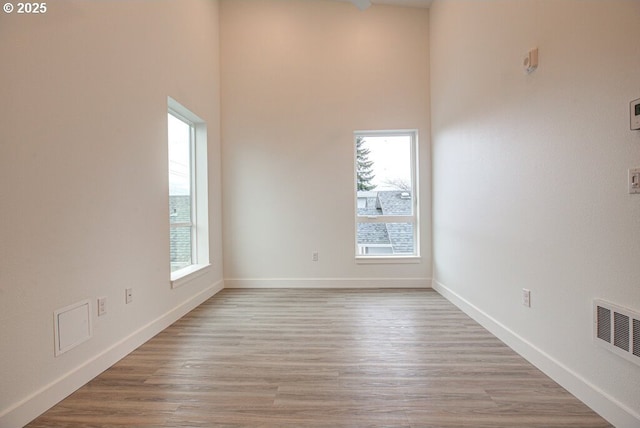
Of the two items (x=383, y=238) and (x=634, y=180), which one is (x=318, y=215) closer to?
(x=383, y=238)

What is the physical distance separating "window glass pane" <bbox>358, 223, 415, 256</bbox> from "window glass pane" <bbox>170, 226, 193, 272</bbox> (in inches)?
86.2

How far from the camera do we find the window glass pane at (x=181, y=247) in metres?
3.23

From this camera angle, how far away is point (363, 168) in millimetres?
4316

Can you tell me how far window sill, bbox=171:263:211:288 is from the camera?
2.99m

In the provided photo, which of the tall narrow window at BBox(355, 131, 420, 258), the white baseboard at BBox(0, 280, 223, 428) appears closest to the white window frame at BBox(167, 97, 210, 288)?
the white baseboard at BBox(0, 280, 223, 428)

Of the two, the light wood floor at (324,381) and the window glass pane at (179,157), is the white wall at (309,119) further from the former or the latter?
the light wood floor at (324,381)

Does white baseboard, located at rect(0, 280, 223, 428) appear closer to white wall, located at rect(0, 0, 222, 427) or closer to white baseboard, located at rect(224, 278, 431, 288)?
white wall, located at rect(0, 0, 222, 427)

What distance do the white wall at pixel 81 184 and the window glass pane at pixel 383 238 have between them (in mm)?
2436

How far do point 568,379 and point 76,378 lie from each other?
2.80m

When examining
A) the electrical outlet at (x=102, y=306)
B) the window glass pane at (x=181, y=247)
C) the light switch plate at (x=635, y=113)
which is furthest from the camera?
the window glass pane at (x=181, y=247)

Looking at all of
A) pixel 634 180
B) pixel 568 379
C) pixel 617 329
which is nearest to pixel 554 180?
pixel 634 180

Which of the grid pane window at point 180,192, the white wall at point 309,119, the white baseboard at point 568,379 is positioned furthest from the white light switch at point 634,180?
the grid pane window at point 180,192

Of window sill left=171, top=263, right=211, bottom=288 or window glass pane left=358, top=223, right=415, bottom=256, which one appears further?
window glass pane left=358, top=223, right=415, bottom=256

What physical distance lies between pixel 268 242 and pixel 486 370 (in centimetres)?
292
